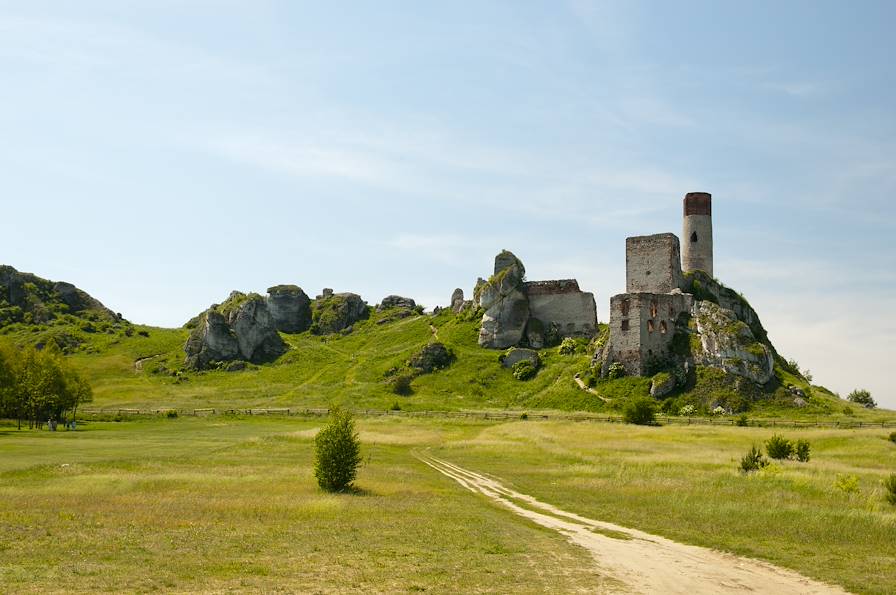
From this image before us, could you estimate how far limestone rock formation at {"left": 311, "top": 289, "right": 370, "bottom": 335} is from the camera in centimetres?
15738

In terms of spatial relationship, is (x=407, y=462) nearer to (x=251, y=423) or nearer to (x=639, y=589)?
(x=639, y=589)

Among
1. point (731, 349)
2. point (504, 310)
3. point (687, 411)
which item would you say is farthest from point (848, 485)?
point (504, 310)

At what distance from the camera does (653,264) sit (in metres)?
101

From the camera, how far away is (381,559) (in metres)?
18.8

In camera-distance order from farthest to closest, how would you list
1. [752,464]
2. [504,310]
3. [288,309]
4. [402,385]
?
[288,309], [504,310], [402,385], [752,464]

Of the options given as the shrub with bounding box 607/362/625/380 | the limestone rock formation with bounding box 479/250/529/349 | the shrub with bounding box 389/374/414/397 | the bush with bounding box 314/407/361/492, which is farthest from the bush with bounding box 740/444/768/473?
the limestone rock formation with bounding box 479/250/529/349

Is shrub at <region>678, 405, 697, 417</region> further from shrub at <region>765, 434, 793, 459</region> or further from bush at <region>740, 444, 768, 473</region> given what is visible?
bush at <region>740, 444, 768, 473</region>

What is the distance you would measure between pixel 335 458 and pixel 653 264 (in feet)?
251

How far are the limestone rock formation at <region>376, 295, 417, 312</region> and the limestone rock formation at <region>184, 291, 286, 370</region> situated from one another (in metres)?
30.0

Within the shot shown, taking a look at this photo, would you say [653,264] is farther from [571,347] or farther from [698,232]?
[571,347]

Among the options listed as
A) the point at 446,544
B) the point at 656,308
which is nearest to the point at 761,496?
the point at 446,544

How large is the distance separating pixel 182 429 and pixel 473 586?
2462 inches

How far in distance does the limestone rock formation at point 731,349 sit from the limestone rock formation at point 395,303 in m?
86.0

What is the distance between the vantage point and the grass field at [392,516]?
672 inches
